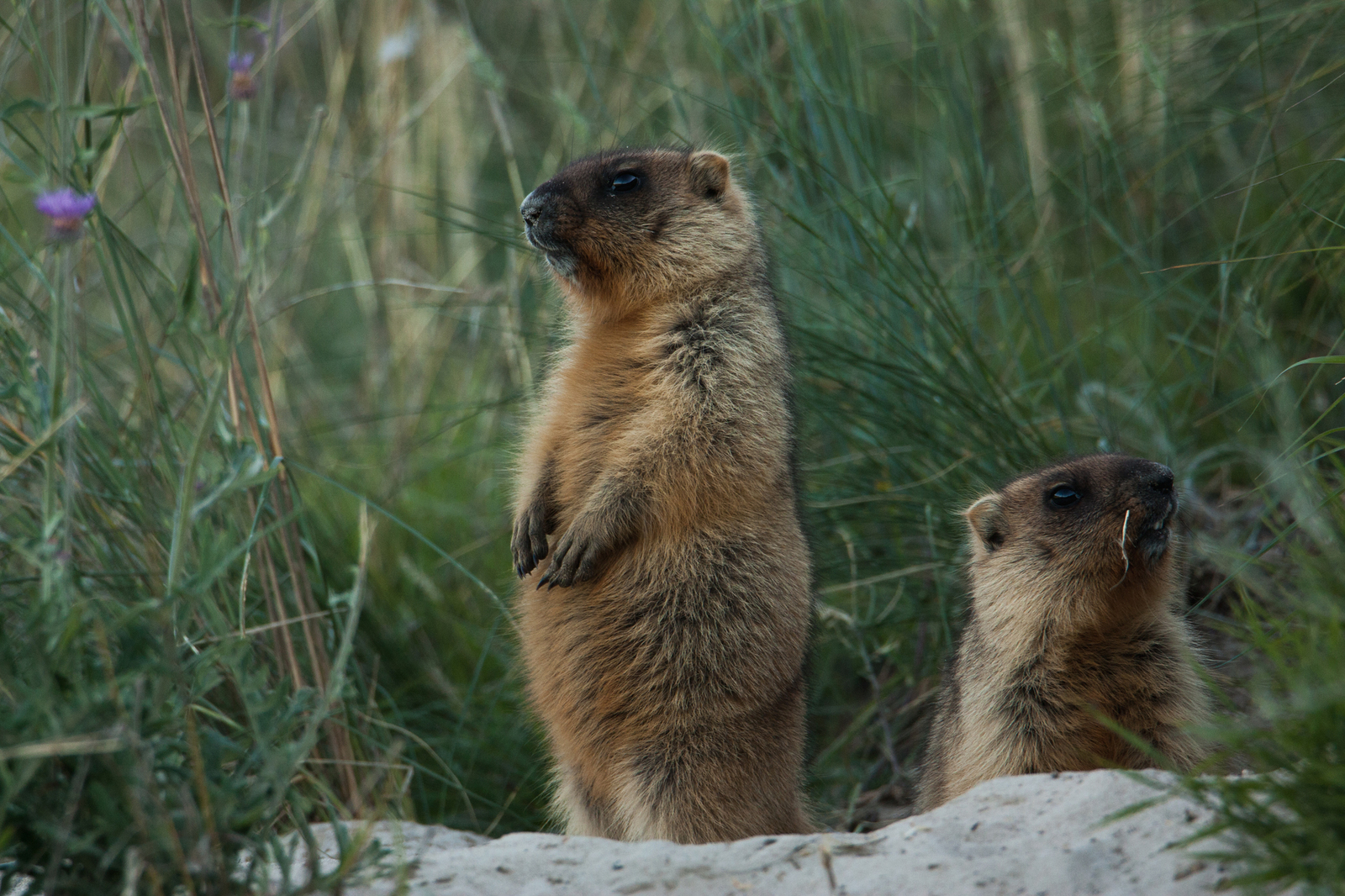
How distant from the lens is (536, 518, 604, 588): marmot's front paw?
4.24 metres

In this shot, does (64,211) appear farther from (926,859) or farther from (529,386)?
(529,386)

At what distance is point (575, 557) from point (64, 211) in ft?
6.75

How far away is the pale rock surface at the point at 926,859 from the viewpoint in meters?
2.77

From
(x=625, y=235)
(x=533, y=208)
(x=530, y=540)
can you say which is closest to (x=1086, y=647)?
(x=530, y=540)

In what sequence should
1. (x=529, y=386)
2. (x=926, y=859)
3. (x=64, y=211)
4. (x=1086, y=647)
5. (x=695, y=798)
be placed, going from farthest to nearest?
(x=529, y=386) → (x=1086, y=647) → (x=695, y=798) → (x=926, y=859) → (x=64, y=211)

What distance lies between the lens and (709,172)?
16.1 feet

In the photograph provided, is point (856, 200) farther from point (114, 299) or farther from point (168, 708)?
point (168, 708)

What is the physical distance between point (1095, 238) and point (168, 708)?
615cm

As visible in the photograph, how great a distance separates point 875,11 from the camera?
8.67 metres

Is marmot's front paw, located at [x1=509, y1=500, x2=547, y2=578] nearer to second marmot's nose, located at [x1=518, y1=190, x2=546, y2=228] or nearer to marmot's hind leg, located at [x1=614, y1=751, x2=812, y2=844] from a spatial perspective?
marmot's hind leg, located at [x1=614, y1=751, x2=812, y2=844]

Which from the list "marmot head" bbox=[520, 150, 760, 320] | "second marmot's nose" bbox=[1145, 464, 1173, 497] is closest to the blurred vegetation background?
"second marmot's nose" bbox=[1145, 464, 1173, 497]

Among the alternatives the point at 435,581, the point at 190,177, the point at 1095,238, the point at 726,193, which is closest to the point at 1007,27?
the point at 1095,238

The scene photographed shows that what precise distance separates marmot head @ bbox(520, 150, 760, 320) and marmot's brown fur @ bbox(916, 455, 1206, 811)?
5.19 ft

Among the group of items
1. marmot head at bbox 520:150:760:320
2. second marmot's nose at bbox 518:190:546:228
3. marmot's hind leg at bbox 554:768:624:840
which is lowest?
marmot's hind leg at bbox 554:768:624:840
